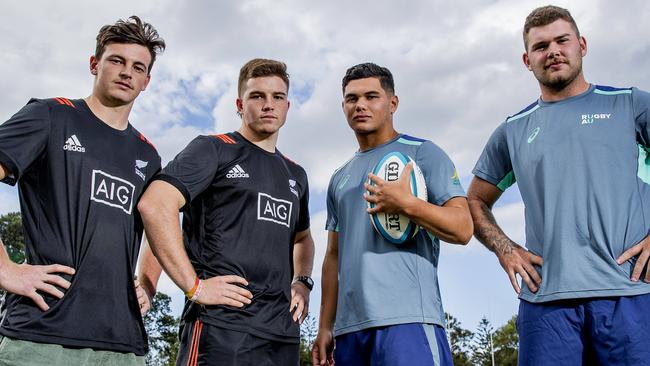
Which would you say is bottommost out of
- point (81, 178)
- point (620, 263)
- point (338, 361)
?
point (338, 361)

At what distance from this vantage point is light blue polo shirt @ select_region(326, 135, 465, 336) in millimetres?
4680

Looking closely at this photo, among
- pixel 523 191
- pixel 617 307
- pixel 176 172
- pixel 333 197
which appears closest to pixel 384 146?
A: pixel 333 197

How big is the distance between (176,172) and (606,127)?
3321 mm

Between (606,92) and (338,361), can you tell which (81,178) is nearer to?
(338,361)

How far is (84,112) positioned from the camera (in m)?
4.48

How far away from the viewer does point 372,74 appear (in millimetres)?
5504

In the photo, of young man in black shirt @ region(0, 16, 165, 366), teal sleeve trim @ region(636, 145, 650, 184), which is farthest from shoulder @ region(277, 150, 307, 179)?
teal sleeve trim @ region(636, 145, 650, 184)

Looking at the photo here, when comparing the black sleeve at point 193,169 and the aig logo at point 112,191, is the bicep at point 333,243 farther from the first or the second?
the aig logo at point 112,191

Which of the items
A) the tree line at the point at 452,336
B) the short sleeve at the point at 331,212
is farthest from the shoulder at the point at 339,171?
the tree line at the point at 452,336

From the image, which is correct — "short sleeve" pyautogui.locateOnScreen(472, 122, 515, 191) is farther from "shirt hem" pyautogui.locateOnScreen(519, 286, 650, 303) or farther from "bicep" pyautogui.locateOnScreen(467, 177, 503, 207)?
"shirt hem" pyautogui.locateOnScreen(519, 286, 650, 303)

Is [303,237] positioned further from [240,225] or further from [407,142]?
[407,142]

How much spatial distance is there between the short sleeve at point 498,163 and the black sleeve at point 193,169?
2.36 metres

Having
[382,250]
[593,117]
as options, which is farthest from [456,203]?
[593,117]

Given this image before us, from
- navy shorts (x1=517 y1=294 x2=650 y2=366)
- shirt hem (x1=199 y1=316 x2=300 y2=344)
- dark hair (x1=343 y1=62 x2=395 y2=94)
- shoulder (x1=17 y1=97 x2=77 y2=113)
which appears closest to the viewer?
shoulder (x1=17 y1=97 x2=77 y2=113)
